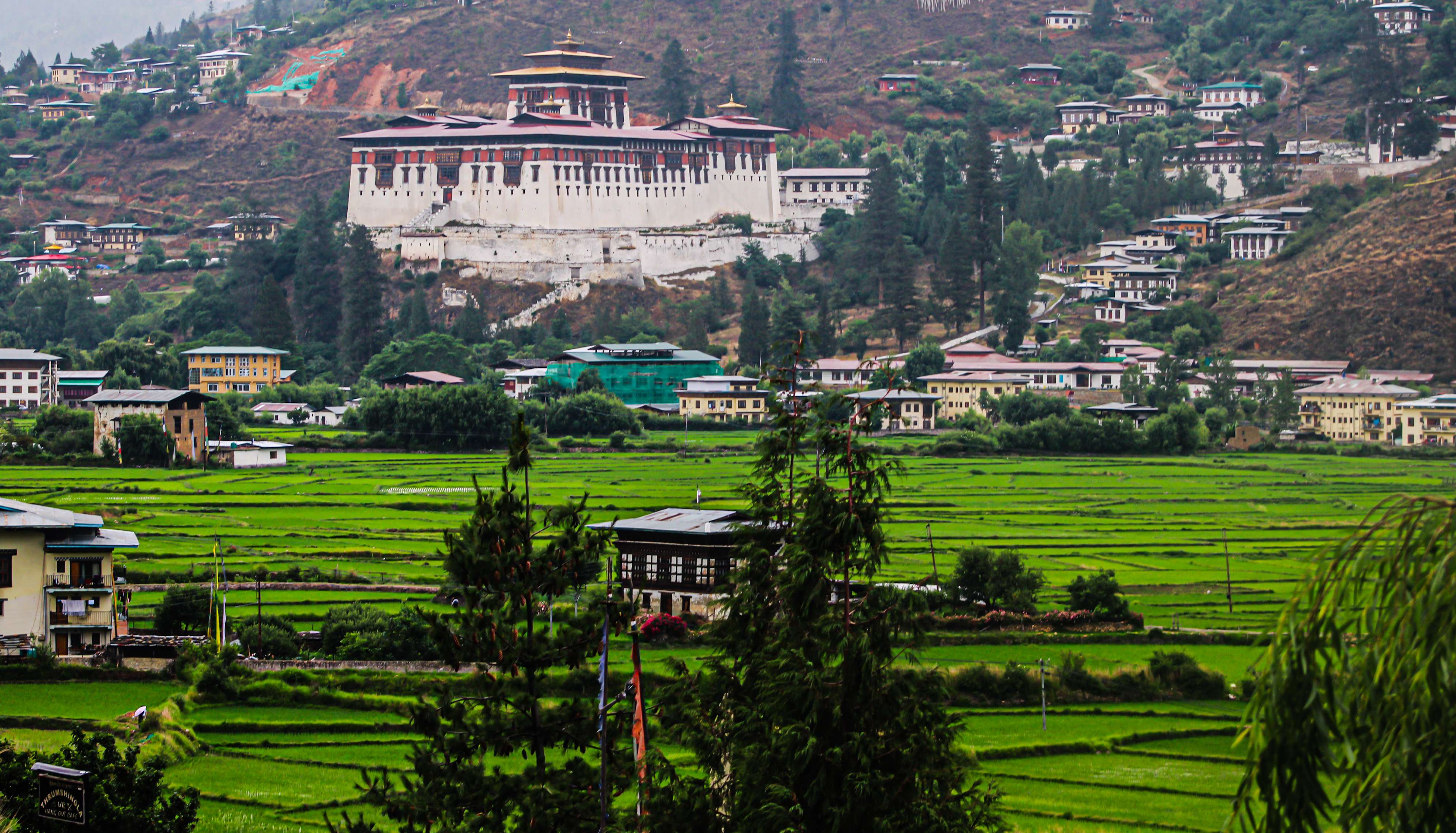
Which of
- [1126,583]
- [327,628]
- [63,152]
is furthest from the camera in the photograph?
[63,152]

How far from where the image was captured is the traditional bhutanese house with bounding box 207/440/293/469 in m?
67.4

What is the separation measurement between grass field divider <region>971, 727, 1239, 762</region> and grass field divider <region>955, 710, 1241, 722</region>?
0.66 metres

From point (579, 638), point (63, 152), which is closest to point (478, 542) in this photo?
point (579, 638)

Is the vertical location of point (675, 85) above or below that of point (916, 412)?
above

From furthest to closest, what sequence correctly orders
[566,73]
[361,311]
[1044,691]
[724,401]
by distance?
[566,73], [361,311], [724,401], [1044,691]

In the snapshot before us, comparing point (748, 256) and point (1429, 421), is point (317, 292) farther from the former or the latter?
point (1429, 421)

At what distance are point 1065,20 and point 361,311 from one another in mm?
90008

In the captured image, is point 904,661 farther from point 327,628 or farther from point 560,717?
point 560,717

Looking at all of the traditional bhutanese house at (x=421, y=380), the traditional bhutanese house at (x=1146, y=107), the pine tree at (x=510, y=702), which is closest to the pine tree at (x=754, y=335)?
the traditional bhutanese house at (x=421, y=380)

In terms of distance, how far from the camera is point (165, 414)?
69.6m

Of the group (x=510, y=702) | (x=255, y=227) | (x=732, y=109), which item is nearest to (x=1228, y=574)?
(x=510, y=702)

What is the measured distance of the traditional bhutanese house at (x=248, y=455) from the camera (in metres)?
67.4

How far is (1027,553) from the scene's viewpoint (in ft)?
152

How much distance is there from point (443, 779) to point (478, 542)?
2.30 m
